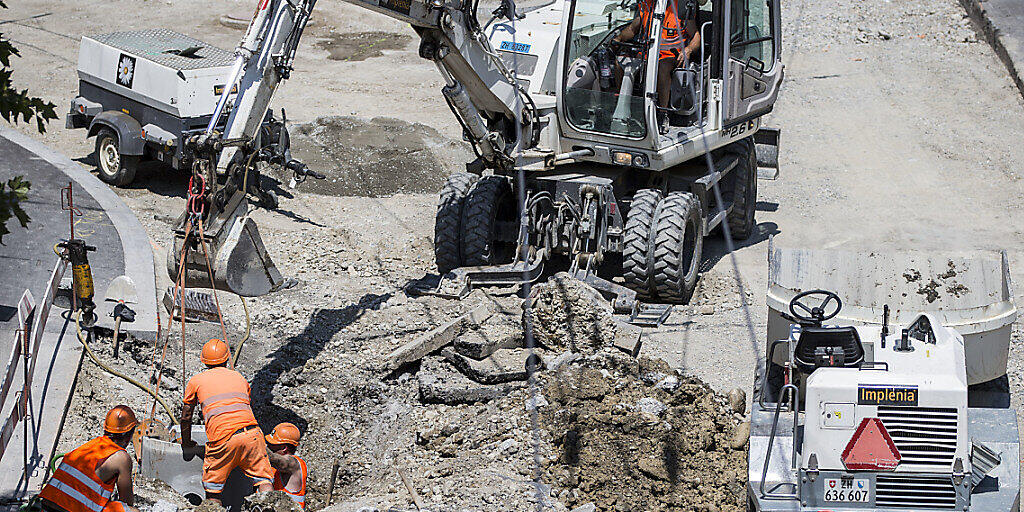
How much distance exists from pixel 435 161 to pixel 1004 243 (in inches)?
308

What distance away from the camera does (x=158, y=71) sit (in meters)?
15.0

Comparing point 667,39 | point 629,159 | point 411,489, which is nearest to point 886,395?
point 411,489

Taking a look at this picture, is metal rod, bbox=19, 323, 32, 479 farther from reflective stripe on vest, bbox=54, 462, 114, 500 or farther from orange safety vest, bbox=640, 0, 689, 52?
orange safety vest, bbox=640, 0, 689, 52

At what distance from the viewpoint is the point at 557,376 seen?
33.0 feet

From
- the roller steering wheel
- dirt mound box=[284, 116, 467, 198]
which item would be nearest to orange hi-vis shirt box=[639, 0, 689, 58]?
the roller steering wheel

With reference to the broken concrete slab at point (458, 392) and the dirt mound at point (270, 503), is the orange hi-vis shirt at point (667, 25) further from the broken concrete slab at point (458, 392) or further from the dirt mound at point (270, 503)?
the dirt mound at point (270, 503)

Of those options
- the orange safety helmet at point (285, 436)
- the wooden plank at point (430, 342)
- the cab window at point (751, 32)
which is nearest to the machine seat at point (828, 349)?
the orange safety helmet at point (285, 436)

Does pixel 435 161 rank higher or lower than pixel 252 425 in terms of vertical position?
lower

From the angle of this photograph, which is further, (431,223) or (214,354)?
(431,223)

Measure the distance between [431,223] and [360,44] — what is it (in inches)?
378

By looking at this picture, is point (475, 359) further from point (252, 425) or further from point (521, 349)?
point (252, 425)

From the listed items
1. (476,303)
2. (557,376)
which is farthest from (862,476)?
(476,303)

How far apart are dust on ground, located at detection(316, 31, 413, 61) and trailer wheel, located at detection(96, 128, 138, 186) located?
7.27 metres

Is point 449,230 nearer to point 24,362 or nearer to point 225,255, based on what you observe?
point 225,255
